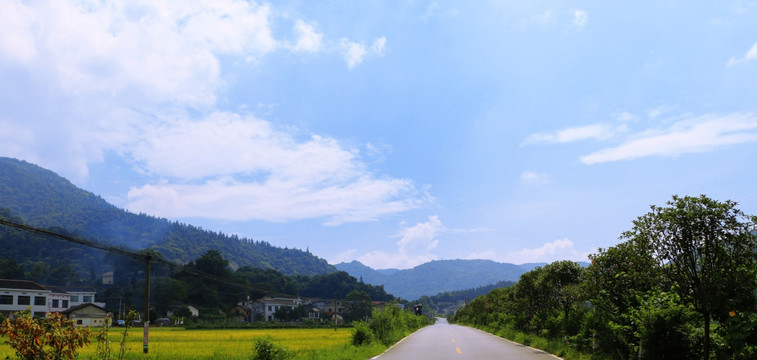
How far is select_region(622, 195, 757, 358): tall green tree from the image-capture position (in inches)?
348

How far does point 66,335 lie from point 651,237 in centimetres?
1078

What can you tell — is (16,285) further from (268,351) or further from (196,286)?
(268,351)

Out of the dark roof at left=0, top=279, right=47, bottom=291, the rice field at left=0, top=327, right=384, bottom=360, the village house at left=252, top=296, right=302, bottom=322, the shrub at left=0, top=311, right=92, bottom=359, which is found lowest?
the village house at left=252, top=296, right=302, bottom=322

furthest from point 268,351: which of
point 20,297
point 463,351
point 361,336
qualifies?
point 20,297

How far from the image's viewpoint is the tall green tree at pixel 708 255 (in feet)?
29.0


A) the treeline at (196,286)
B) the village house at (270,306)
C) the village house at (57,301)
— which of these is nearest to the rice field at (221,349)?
the treeline at (196,286)

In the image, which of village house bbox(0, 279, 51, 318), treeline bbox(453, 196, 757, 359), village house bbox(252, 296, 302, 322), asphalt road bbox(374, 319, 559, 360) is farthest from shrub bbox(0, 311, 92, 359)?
village house bbox(252, 296, 302, 322)

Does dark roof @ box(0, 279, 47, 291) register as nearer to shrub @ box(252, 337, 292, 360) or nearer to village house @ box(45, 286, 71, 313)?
village house @ box(45, 286, 71, 313)

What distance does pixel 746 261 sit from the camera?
29.1 feet

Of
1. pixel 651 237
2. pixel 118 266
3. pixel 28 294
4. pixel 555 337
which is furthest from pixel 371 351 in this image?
pixel 118 266

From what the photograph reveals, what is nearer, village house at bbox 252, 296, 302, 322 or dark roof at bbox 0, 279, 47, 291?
dark roof at bbox 0, 279, 47, 291

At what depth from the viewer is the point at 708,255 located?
909 cm

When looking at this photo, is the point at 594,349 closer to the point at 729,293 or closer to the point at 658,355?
the point at 658,355

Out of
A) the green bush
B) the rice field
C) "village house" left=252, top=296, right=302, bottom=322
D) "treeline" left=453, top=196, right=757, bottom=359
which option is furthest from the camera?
"village house" left=252, top=296, right=302, bottom=322
